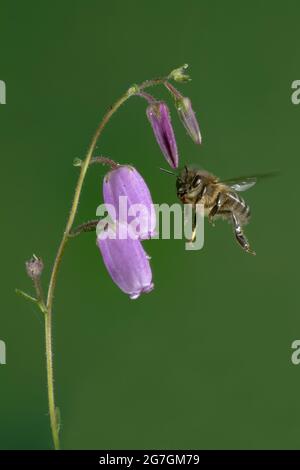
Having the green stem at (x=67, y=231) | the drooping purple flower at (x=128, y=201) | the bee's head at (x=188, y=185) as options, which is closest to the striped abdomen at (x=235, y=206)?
the bee's head at (x=188, y=185)

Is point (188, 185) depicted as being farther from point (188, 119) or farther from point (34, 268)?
point (34, 268)

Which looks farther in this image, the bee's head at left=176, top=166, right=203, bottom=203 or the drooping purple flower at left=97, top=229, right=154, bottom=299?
the bee's head at left=176, top=166, right=203, bottom=203

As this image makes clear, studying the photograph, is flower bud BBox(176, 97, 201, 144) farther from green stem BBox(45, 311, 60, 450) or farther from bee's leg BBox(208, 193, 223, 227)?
green stem BBox(45, 311, 60, 450)

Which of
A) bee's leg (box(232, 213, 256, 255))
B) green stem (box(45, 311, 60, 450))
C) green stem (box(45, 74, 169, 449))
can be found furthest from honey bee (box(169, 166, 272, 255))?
green stem (box(45, 311, 60, 450))

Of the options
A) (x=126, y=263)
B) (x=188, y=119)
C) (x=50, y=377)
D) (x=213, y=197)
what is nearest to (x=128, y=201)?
(x=126, y=263)

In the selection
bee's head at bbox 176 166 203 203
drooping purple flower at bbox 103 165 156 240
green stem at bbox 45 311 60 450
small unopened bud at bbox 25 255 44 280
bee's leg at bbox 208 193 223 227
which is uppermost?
bee's head at bbox 176 166 203 203

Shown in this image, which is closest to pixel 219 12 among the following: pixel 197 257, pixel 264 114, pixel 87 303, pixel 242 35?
pixel 242 35

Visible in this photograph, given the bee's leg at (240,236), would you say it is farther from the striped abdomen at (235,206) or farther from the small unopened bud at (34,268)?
the small unopened bud at (34,268)
